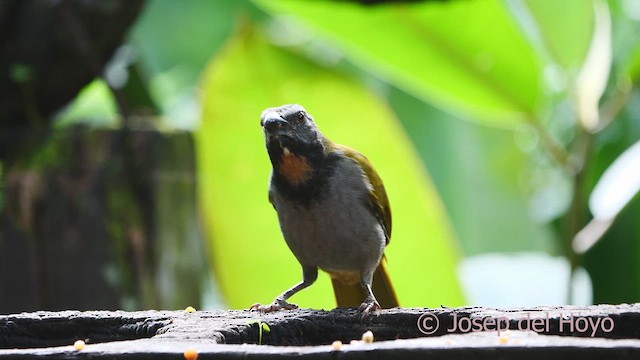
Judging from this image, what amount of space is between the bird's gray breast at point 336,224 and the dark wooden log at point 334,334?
0.38 m

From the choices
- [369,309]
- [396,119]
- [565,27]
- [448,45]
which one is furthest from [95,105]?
[369,309]

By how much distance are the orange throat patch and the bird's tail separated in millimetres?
373

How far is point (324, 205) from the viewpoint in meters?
2.09

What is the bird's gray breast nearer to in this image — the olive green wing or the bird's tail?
the olive green wing

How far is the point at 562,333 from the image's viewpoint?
4.91ft

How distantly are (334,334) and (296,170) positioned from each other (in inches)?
20.1

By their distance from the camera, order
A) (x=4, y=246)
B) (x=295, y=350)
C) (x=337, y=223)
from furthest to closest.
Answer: (x=4, y=246), (x=337, y=223), (x=295, y=350)

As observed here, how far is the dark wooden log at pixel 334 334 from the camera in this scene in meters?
1.17

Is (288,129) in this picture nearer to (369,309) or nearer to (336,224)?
(336,224)

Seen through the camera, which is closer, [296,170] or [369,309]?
[369,309]

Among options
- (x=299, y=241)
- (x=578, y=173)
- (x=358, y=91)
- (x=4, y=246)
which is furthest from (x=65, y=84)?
(x=578, y=173)

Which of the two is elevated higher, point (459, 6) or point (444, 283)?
point (459, 6)

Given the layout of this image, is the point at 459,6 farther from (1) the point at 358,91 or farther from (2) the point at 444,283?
(2) the point at 444,283

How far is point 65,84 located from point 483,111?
4.84 ft
